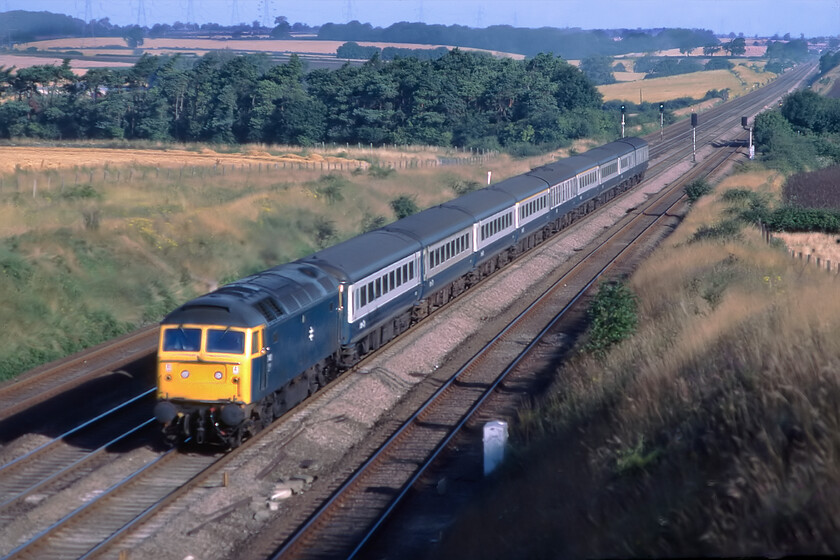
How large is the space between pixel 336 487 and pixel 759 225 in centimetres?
2534

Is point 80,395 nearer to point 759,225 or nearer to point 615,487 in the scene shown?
point 615,487

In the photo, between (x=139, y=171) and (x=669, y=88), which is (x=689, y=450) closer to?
(x=139, y=171)

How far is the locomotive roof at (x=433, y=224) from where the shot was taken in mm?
25438

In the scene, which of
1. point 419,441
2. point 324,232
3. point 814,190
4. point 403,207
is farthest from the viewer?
point 814,190

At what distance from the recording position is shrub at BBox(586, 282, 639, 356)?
63.5 ft

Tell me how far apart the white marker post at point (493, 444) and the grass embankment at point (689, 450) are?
1.37 ft

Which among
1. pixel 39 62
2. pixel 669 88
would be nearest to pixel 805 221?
pixel 39 62

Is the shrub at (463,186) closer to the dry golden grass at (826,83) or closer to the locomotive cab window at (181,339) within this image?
the locomotive cab window at (181,339)

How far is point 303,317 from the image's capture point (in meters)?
17.7

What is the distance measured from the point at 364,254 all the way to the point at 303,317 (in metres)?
4.39

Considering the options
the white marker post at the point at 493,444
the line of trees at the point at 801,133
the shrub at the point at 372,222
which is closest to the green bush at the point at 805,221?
the shrub at the point at 372,222

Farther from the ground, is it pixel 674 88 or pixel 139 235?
pixel 674 88

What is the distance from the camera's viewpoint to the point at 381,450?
16359 millimetres

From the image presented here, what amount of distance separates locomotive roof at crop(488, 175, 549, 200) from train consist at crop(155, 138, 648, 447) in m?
2.99
